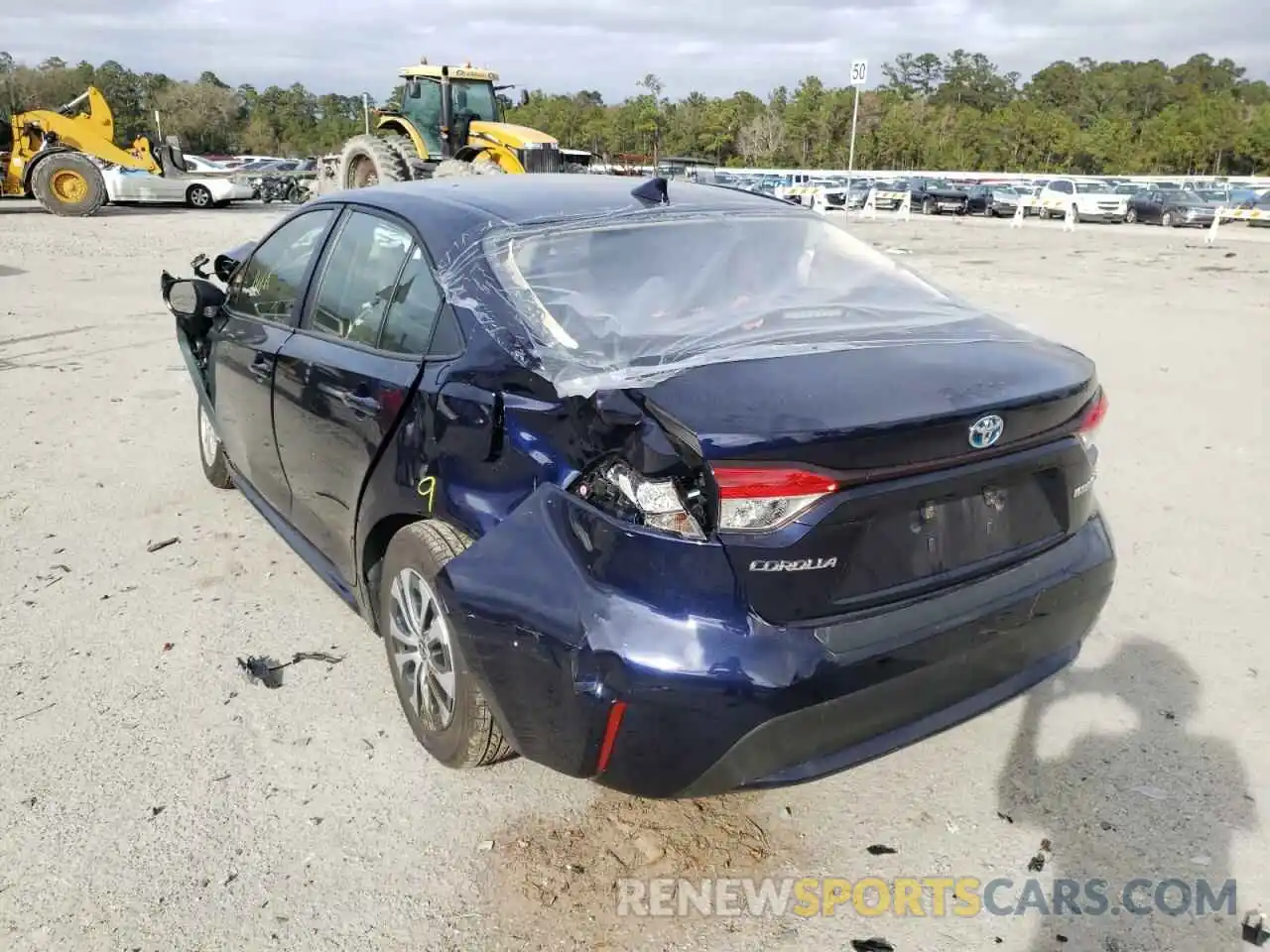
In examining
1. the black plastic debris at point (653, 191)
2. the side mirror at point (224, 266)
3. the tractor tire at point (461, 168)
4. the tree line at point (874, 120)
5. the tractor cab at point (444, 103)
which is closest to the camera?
the black plastic debris at point (653, 191)

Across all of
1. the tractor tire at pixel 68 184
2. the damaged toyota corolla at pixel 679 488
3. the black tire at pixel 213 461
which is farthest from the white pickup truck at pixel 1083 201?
the damaged toyota corolla at pixel 679 488

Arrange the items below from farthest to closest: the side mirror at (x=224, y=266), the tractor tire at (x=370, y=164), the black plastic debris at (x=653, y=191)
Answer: the tractor tire at (x=370, y=164), the side mirror at (x=224, y=266), the black plastic debris at (x=653, y=191)

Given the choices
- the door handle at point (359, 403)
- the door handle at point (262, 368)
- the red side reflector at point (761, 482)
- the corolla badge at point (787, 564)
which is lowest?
the corolla badge at point (787, 564)

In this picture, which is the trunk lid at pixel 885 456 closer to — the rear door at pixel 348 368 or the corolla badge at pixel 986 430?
the corolla badge at pixel 986 430

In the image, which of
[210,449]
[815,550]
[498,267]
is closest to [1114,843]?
[815,550]

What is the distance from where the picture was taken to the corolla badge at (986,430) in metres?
2.25

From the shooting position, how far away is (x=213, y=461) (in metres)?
5.02

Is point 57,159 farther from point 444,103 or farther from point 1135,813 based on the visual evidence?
point 1135,813

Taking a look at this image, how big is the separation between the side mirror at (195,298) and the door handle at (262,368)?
23.6 inches

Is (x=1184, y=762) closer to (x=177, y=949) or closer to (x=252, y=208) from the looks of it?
(x=177, y=949)

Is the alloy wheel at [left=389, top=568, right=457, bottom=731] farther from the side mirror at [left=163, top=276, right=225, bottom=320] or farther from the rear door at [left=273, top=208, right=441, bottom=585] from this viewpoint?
the side mirror at [left=163, top=276, right=225, bottom=320]

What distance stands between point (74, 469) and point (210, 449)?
1.00m

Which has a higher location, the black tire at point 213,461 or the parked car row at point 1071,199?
the parked car row at point 1071,199

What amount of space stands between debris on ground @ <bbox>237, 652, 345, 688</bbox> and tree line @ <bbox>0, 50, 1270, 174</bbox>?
64.8 meters
